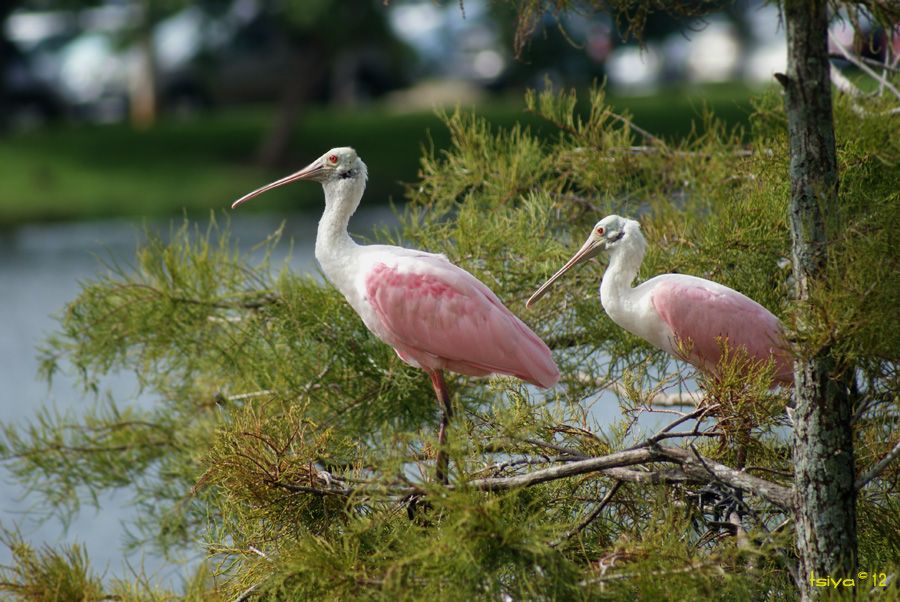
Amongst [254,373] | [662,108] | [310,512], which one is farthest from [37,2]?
[310,512]

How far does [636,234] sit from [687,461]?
105cm

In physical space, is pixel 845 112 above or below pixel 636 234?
above

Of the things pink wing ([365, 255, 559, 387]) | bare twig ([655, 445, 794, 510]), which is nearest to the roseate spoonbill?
pink wing ([365, 255, 559, 387])

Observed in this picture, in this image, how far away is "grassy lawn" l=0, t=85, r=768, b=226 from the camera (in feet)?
46.3

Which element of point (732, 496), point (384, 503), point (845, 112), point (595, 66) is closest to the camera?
point (732, 496)

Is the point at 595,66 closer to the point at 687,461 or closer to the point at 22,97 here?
the point at 22,97

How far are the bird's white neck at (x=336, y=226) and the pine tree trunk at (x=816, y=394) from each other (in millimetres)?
1217

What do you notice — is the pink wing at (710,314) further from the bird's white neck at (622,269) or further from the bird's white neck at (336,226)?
the bird's white neck at (336,226)

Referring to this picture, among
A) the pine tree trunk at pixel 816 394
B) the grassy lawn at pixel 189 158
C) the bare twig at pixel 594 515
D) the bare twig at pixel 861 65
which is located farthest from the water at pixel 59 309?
the pine tree trunk at pixel 816 394

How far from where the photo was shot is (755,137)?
362 cm

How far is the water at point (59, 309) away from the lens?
5.77 meters

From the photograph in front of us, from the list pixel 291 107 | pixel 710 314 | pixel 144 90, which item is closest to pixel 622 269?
pixel 710 314

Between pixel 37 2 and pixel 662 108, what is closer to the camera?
pixel 37 2

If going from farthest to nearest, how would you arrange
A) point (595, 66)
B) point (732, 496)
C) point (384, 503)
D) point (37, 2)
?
point (595, 66), point (37, 2), point (384, 503), point (732, 496)
